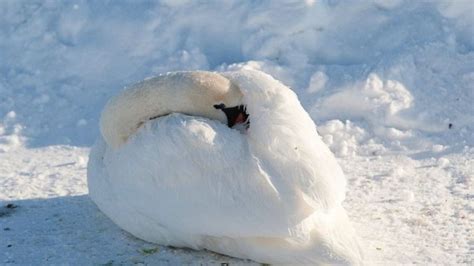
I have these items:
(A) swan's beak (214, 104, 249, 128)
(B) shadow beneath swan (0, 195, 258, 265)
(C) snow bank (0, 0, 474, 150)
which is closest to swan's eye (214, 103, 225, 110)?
(A) swan's beak (214, 104, 249, 128)

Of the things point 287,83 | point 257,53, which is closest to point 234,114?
point 287,83

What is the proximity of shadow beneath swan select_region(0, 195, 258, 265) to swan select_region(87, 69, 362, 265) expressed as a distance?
9 centimetres

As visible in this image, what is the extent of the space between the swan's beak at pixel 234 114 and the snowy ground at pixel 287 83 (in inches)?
29.7

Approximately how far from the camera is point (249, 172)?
428cm

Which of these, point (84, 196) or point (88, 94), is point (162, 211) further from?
point (88, 94)

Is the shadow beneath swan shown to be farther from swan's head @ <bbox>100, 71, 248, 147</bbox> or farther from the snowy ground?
swan's head @ <bbox>100, 71, 248, 147</bbox>

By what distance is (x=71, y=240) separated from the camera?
5.02m

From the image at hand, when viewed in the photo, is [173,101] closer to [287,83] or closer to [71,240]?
[71,240]

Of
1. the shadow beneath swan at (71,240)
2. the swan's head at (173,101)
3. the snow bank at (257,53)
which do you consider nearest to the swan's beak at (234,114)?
the swan's head at (173,101)

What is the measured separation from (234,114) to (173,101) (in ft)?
1.24

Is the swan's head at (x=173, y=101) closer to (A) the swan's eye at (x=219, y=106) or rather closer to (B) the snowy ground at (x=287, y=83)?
(A) the swan's eye at (x=219, y=106)

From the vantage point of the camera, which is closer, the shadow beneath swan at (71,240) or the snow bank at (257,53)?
the shadow beneath swan at (71,240)

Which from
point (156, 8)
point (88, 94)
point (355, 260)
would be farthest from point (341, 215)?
point (156, 8)

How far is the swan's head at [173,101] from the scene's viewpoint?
4816 millimetres
